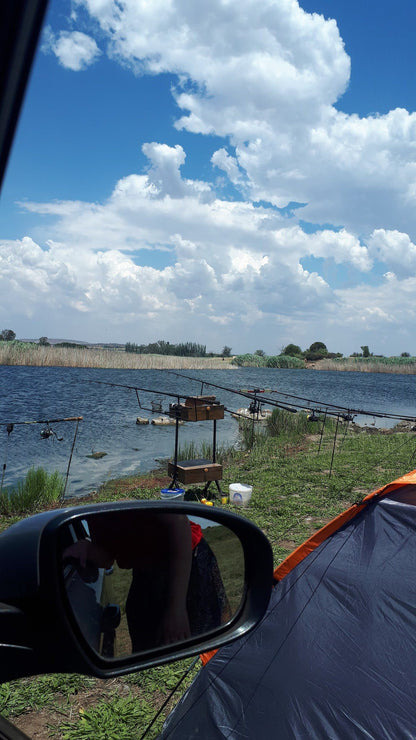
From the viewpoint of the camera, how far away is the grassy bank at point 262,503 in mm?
3199

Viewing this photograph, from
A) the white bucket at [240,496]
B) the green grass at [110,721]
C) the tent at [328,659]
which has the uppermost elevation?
the tent at [328,659]

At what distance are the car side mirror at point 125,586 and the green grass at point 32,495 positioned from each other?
820 cm

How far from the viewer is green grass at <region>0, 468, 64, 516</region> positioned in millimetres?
8703

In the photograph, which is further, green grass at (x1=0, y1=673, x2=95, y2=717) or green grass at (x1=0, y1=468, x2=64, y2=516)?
green grass at (x1=0, y1=468, x2=64, y2=516)

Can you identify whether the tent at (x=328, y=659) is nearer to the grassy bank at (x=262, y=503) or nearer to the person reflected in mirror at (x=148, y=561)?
the grassy bank at (x=262, y=503)

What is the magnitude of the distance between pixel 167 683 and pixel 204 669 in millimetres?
806

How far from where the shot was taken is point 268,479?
1021 centimetres

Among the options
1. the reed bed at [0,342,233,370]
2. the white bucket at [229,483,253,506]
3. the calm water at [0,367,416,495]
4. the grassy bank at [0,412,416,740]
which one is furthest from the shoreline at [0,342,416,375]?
the white bucket at [229,483,253,506]

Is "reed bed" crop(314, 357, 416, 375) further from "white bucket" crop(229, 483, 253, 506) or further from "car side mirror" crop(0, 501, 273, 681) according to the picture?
A: "car side mirror" crop(0, 501, 273, 681)

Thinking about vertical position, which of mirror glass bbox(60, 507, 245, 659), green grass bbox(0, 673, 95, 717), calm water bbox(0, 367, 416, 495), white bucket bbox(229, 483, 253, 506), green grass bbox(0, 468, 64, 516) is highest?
mirror glass bbox(60, 507, 245, 659)

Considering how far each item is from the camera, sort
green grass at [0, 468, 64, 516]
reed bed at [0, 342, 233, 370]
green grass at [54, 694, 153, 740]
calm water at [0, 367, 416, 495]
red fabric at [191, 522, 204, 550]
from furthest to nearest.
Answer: reed bed at [0, 342, 233, 370]
calm water at [0, 367, 416, 495]
green grass at [0, 468, 64, 516]
green grass at [54, 694, 153, 740]
red fabric at [191, 522, 204, 550]

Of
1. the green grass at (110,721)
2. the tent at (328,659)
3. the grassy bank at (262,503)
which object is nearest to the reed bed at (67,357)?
the grassy bank at (262,503)

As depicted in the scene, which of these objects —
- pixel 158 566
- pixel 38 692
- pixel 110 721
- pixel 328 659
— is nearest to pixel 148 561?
pixel 158 566

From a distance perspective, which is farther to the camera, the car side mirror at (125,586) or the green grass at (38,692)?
Result: the green grass at (38,692)
